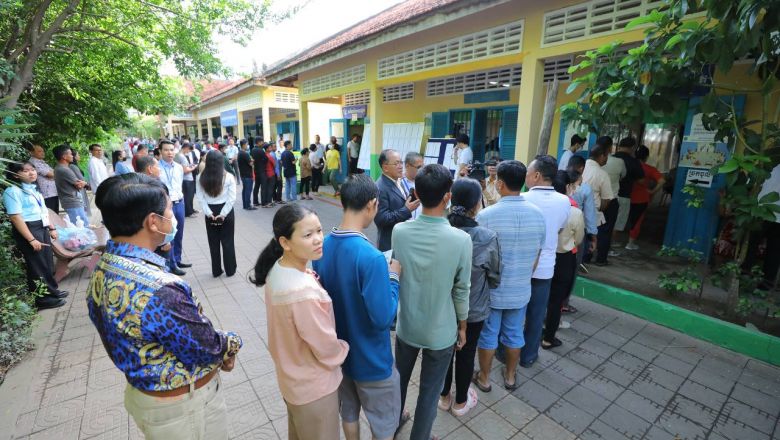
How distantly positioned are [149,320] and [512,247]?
2056mm

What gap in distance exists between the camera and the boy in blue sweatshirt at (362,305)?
5.13 feet

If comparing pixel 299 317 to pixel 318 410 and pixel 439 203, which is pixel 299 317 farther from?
pixel 439 203

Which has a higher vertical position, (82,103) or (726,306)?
(82,103)

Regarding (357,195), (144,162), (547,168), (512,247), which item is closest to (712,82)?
(547,168)

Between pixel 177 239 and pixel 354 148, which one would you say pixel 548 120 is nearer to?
pixel 177 239

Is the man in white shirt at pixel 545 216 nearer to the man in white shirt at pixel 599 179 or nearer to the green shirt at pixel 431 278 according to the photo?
the green shirt at pixel 431 278

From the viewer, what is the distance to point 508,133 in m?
7.12

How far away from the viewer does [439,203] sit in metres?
1.88

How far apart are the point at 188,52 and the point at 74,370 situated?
650 centimetres

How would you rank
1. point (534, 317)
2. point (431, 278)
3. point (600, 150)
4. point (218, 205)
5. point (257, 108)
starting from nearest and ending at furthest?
point (431, 278), point (534, 317), point (218, 205), point (600, 150), point (257, 108)

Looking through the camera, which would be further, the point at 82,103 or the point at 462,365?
the point at 82,103

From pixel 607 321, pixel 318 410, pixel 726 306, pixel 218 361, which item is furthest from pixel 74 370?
pixel 726 306

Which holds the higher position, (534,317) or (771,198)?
(771,198)

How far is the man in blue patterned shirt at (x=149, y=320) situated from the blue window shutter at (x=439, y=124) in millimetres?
7616
